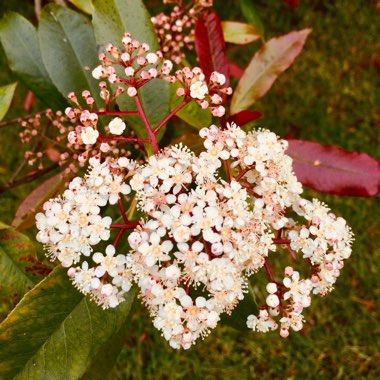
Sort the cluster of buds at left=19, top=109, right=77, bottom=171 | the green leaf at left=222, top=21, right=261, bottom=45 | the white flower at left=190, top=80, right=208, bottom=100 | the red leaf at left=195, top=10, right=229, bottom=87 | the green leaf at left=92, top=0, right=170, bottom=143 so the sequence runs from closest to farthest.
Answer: the white flower at left=190, top=80, right=208, bottom=100 → the green leaf at left=92, top=0, right=170, bottom=143 → the red leaf at left=195, top=10, right=229, bottom=87 → the cluster of buds at left=19, top=109, right=77, bottom=171 → the green leaf at left=222, top=21, right=261, bottom=45

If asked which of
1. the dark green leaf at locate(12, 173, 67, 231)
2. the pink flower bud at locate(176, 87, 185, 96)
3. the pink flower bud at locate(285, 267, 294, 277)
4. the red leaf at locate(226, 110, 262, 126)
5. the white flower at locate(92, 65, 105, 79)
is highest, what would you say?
the white flower at locate(92, 65, 105, 79)

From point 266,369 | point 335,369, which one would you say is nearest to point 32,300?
point 266,369

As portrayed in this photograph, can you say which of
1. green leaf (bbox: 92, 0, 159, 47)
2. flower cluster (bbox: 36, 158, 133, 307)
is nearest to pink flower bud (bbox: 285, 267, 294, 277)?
flower cluster (bbox: 36, 158, 133, 307)

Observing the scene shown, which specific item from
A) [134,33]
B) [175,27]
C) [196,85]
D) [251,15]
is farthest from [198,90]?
[251,15]

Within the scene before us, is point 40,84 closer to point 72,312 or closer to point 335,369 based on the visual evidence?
point 72,312

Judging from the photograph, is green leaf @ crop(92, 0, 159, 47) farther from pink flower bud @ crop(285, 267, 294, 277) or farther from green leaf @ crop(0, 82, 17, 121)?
pink flower bud @ crop(285, 267, 294, 277)
